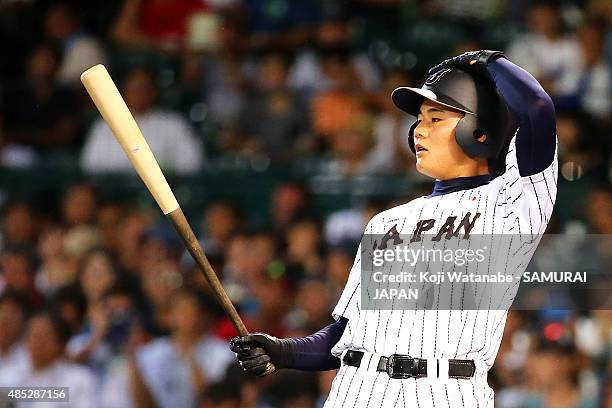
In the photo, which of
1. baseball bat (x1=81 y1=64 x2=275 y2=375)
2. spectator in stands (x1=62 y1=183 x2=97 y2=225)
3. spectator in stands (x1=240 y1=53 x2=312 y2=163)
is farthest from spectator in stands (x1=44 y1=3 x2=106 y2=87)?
baseball bat (x1=81 y1=64 x2=275 y2=375)

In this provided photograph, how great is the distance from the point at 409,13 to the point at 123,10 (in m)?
1.96

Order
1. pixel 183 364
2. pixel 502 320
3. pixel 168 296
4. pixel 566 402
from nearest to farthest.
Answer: pixel 502 320
pixel 566 402
pixel 183 364
pixel 168 296

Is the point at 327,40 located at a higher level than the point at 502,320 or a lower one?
higher

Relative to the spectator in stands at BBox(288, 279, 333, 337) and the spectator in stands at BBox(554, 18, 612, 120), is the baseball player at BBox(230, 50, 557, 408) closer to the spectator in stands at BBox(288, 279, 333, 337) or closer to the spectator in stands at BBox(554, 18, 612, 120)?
the spectator in stands at BBox(288, 279, 333, 337)

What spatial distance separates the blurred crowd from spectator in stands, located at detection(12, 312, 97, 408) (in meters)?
0.01

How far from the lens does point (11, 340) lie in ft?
21.0

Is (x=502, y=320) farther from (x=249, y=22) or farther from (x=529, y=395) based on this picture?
(x=249, y=22)

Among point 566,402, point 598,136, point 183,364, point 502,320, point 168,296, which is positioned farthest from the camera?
point 598,136

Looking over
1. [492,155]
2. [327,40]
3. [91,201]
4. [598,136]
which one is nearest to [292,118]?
[327,40]

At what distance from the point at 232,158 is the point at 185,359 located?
5.57 feet

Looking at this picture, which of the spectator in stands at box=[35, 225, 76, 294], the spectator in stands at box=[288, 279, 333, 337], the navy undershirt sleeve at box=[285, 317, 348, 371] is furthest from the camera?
the spectator in stands at box=[35, 225, 76, 294]

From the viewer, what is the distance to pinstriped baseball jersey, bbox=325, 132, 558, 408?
3.11 metres

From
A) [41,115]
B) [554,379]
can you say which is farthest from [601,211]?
[41,115]

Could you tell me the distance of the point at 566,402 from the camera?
5379 millimetres
